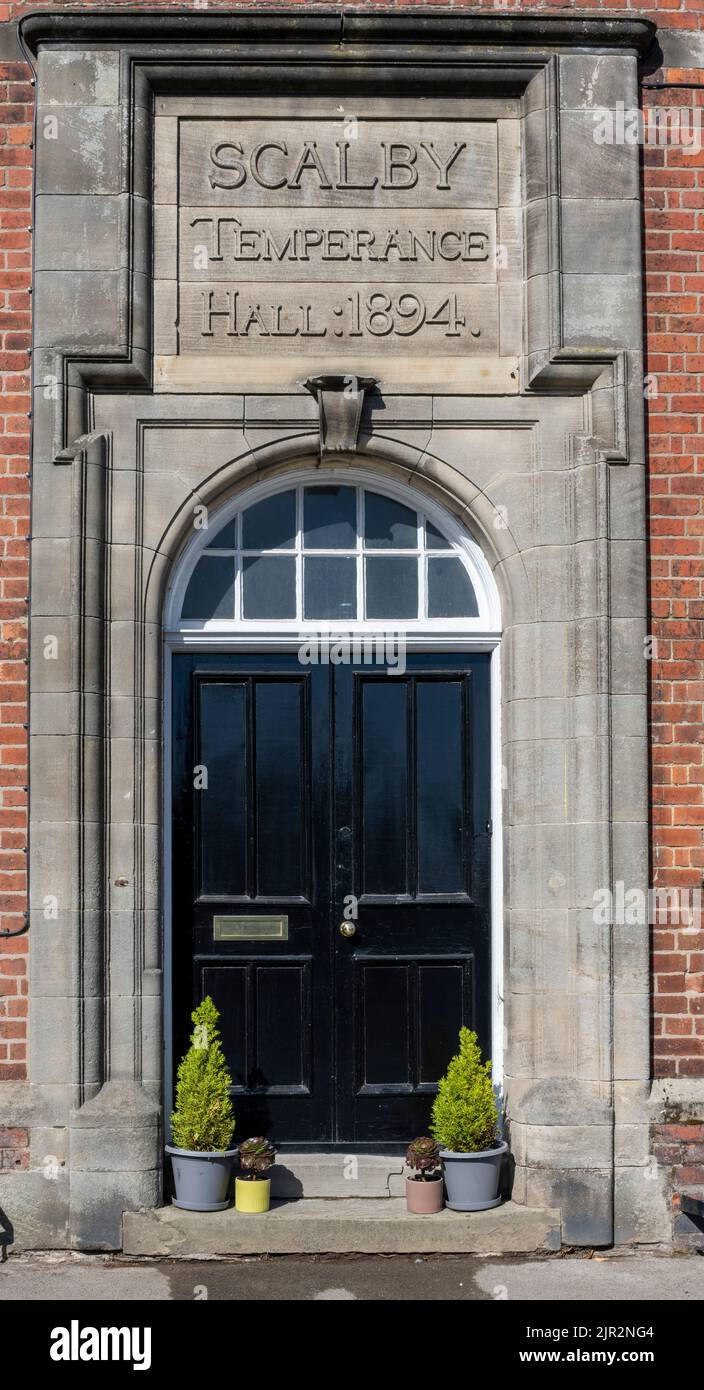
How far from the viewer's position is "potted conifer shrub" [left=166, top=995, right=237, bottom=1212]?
6812 millimetres

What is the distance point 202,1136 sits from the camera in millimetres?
6809

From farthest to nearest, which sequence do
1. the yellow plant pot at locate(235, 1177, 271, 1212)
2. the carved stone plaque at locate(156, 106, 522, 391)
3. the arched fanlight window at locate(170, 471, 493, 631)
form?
the arched fanlight window at locate(170, 471, 493, 631) → the carved stone plaque at locate(156, 106, 522, 391) → the yellow plant pot at locate(235, 1177, 271, 1212)

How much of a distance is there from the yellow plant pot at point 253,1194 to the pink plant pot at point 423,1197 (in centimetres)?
67

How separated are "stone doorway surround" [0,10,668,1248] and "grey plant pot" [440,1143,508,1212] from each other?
21 centimetres

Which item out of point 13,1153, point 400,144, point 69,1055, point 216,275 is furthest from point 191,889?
point 400,144

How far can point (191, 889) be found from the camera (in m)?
7.36

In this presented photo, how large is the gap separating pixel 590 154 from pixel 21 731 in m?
3.93

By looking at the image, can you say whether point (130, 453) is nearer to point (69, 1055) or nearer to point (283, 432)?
point (283, 432)

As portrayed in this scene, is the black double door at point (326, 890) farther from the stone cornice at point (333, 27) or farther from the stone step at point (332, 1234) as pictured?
the stone cornice at point (333, 27)

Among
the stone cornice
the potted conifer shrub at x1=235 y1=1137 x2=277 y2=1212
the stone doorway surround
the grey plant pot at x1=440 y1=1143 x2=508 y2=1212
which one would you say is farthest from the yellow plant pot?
the stone cornice

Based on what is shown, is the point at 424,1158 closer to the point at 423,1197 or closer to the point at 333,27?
the point at 423,1197

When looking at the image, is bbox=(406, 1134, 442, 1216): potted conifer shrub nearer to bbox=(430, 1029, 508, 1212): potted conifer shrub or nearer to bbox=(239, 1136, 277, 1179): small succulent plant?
bbox=(430, 1029, 508, 1212): potted conifer shrub

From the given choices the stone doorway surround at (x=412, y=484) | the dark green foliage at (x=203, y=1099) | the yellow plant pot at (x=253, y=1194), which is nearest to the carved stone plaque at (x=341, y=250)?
the stone doorway surround at (x=412, y=484)

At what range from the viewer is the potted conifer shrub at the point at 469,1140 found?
684 cm
